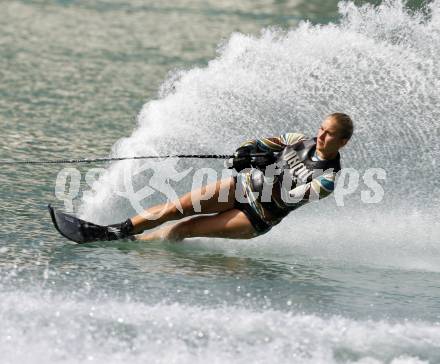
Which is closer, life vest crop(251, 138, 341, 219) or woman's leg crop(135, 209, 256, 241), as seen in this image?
life vest crop(251, 138, 341, 219)

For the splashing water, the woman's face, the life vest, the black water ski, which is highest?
the splashing water

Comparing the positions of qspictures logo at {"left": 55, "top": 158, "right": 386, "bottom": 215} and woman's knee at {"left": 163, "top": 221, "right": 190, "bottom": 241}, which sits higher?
qspictures logo at {"left": 55, "top": 158, "right": 386, "bottom": 215}

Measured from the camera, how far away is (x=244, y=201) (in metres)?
7.44

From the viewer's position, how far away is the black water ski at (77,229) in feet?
24.3

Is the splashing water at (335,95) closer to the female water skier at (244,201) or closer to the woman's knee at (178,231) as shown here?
the woman's knee at (178,231)

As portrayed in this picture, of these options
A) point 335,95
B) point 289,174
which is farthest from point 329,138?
point 335,95

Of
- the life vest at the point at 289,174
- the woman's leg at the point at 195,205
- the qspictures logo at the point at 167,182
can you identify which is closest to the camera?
the life vest at the point at 289,174

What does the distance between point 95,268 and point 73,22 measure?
15.4 meters

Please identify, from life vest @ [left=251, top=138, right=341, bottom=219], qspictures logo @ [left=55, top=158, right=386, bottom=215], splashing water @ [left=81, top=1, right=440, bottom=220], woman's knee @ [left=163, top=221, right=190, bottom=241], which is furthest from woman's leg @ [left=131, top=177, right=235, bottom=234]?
splashing water @ [left=81, top=1, right=440, bottom=220]

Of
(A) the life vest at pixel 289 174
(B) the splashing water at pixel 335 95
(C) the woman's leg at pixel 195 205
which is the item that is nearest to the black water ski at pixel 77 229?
(C) the woman's leg at pixel 195 205

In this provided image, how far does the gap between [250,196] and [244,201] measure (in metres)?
0.06

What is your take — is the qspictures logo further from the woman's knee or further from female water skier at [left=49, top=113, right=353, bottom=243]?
female water skier at [left=49, top=113, right=353, bottom=243]

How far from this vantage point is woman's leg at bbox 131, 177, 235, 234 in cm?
739

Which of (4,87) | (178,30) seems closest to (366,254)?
(4,87)
